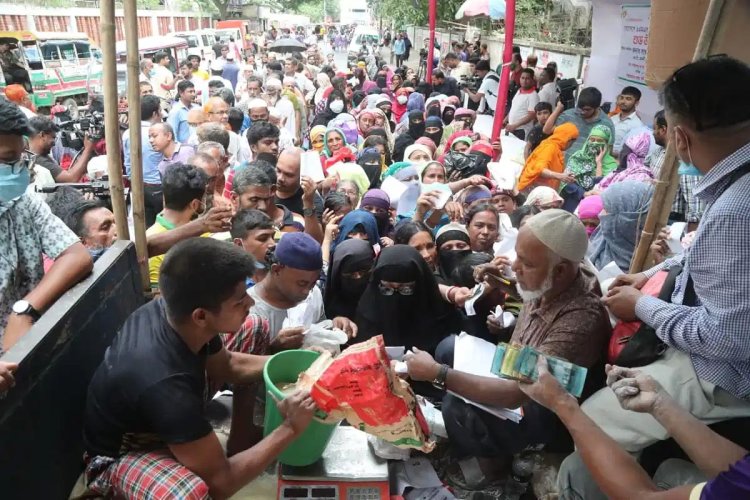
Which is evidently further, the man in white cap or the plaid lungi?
the man in white cap

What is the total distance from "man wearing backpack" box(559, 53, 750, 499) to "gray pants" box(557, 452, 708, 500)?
109mm

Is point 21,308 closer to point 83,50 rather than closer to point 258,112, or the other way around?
point 258,112

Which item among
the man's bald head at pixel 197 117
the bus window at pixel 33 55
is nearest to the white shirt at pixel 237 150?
the man's bald head at pixel 197 117

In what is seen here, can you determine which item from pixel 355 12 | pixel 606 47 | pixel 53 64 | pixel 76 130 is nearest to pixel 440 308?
pixel 76 130

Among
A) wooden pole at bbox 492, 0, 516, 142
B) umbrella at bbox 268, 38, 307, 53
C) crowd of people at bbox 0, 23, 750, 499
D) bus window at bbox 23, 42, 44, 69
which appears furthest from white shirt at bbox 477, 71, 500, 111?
bus window at bbox 23, 42, 44, 69

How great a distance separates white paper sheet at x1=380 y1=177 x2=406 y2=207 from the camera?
15.8 feet

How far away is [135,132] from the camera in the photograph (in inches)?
105

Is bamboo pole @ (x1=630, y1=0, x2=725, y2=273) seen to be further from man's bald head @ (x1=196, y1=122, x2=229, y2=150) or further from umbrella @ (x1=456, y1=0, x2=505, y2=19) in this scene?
umbrella @ (x1=456, y1=0, x2=505, y2=19)

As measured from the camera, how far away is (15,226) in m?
2.24

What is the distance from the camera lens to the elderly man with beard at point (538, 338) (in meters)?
2.19

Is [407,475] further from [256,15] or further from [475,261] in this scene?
[256,15]

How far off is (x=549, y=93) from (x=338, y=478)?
8.42m

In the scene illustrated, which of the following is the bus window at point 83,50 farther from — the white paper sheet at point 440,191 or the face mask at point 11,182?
the face mask at point 11,182

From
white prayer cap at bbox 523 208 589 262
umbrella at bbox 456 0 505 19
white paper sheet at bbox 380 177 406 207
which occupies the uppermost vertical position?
umbrella at bbox 456 0 505 19
